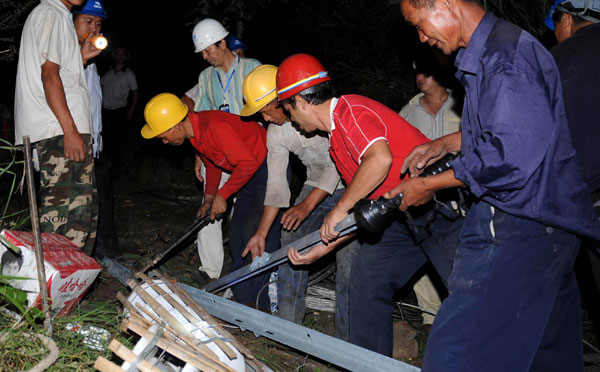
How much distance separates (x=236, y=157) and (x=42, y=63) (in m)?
1.50

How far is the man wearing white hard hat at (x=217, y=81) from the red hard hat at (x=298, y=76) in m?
1.86

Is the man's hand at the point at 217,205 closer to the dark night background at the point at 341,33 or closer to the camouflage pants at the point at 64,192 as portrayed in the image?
the camouflage pants at the point at 64,192

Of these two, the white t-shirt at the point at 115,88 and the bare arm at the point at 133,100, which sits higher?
the white t-shirt at the point at 115,88

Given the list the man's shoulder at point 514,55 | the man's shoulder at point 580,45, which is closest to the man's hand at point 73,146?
the man's shoulder at point 514,55

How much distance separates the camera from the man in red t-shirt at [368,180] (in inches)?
107

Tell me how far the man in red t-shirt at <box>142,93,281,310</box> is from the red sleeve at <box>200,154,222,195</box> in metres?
0.15

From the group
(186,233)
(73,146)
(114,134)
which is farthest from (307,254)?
(114,134)

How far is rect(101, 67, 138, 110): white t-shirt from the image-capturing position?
326 inches

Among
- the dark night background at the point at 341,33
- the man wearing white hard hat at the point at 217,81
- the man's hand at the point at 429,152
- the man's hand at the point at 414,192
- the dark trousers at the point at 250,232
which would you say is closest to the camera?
the man's hand at the point at 414,192

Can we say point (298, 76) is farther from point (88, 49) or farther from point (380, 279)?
point (88, 49)

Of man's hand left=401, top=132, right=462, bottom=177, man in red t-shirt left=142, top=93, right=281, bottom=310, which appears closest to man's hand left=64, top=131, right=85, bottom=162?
man in red t-shirt left=142, top=93, right=281, bottom=310

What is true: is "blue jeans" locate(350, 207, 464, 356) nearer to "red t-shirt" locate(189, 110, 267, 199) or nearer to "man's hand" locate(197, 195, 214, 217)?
"red t-shirt" locate(189, 110, 267, 199)

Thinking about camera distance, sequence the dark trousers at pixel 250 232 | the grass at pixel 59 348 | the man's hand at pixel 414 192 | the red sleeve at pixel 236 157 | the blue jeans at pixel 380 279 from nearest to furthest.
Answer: the man's hand at pixel 414 192 < the grass at pixel 59 348 < the blue jeans at pixel 380 279 < the red sleeve at pixel 236 157 < the dark trousers at pixel 250 232

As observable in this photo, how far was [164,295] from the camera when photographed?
2902 millimetres
